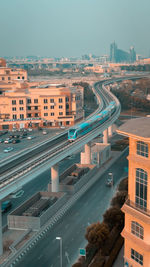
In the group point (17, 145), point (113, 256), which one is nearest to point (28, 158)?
point (113, 256)

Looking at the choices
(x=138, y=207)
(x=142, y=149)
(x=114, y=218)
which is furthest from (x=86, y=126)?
(x=138, y=207)

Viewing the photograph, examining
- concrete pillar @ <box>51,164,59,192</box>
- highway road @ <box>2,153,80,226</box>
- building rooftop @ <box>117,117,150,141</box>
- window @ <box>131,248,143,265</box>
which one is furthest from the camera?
concrete pillar @ <box>51,164,59,192</box>

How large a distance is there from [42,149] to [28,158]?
11.0 ft

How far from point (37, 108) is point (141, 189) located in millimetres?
47970

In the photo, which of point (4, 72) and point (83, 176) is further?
point (4, 72)

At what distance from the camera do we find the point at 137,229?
17812mm

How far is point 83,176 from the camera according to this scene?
37.2 m

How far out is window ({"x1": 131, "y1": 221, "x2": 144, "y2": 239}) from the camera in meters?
17.5

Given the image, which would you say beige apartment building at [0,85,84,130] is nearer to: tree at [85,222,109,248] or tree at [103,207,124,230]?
tree at [103,207,124,230]

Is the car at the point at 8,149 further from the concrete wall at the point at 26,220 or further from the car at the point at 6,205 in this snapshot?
the concrete wall at the point at 26,220

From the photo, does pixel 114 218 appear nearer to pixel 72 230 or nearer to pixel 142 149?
pixel 72 230

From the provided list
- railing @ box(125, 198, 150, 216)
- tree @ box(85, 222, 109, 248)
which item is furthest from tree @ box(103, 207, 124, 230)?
railing @ box(125, 198, 150, 216)

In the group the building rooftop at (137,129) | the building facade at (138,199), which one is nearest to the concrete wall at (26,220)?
the building facade at (138,199)

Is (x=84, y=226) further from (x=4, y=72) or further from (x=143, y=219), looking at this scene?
(x=4, y=72)
